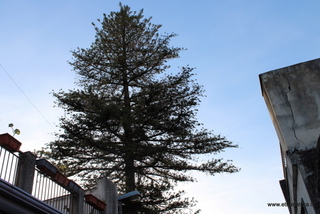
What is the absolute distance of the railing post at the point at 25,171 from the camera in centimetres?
574

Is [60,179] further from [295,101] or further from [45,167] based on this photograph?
[295,101]

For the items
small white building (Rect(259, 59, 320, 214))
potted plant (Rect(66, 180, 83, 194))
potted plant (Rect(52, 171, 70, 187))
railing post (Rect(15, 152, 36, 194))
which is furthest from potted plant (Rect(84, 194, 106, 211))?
small white building (Rect(259, 59, 320, 214))

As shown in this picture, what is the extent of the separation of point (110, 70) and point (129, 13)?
389 cm

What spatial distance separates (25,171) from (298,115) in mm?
7458

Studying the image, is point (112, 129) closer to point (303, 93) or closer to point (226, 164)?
point (226, 164)

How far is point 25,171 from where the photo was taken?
5.91 metres

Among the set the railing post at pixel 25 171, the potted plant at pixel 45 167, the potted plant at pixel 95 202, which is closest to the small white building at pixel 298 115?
the potted plant at pixel 95 202

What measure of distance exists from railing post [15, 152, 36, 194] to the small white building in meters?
6.28

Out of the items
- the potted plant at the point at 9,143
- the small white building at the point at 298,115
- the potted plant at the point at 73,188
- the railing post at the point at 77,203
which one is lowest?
the railing post at the point at 77,203

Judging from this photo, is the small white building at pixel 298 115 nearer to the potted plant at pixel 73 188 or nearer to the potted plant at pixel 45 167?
the potted plant at pixel 73 188

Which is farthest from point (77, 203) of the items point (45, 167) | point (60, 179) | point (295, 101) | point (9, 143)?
point (295, 101)

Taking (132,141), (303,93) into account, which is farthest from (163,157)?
(303,93)

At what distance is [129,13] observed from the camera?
17625 mm

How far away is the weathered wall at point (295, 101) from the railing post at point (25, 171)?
21.9 ft
